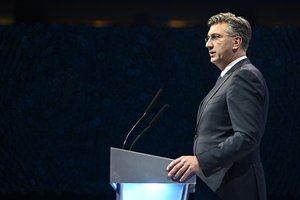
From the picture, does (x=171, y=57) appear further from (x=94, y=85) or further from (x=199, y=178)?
(x=199, y=178)

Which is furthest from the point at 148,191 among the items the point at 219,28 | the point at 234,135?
the point at 219,28

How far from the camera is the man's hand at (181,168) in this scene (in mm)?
1796

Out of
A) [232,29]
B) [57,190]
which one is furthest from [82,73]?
[232,29]

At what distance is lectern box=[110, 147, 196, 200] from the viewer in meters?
1.87

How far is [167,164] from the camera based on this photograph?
72.9 inches

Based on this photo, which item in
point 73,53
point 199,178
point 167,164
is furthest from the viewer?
point 73,53

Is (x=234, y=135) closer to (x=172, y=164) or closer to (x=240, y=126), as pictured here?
(x=240, y=126)

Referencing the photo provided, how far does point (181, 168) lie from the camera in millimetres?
1795

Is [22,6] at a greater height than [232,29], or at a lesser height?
greater

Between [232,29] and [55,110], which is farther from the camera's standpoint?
[55,110]

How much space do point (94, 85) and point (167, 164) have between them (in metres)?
3.23

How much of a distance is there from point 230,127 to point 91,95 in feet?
10.5

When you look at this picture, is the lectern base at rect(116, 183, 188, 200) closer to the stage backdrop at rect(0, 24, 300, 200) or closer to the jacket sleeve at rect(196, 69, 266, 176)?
the jacket sleeve at rect(196, 69, 266, 176)

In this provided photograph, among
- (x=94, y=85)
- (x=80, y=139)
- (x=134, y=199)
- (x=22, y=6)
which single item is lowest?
(x=134, y=199)
